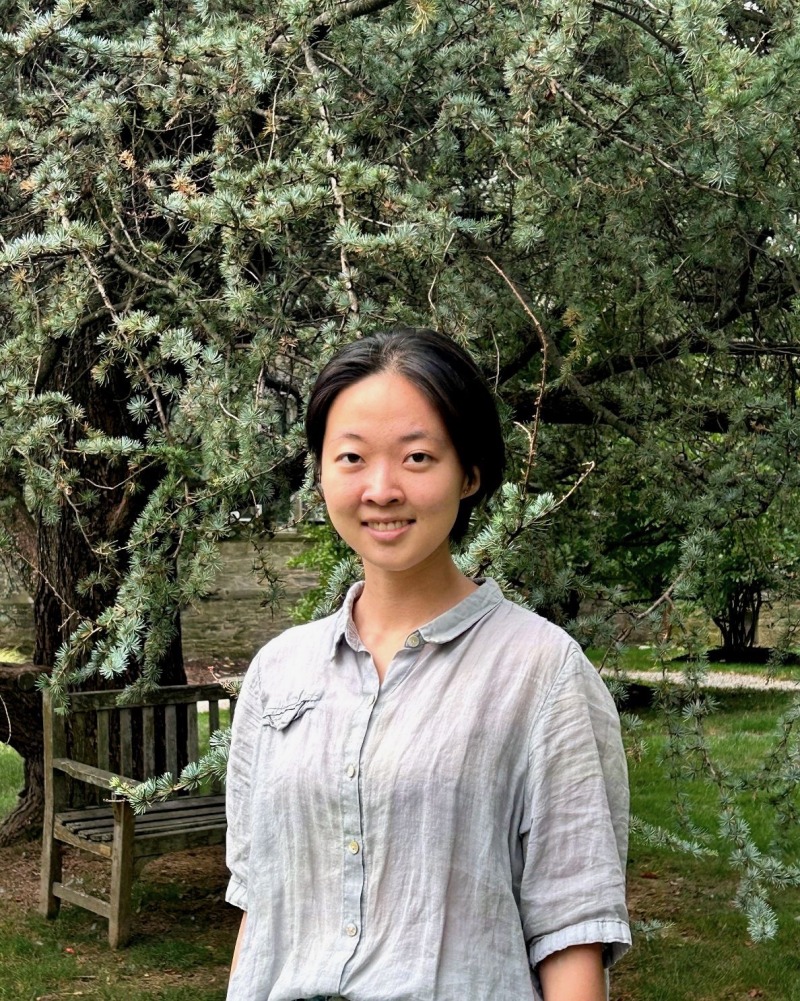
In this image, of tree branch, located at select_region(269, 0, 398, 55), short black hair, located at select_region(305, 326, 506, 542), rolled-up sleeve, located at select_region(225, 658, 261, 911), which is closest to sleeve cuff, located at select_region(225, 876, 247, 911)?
rolled-up sleeve, located at select_region(225, 658, 261, 911)

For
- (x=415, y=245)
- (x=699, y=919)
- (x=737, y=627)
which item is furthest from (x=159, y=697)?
(x=737, y=627)

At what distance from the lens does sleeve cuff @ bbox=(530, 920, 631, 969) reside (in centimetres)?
151

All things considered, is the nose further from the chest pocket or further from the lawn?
the lawn

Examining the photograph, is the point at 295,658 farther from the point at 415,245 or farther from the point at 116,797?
the point at 116,797

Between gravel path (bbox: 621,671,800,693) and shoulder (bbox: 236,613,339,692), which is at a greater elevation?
shoulder (bbox: 236,613,339,692)

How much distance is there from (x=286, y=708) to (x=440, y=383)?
49 cm

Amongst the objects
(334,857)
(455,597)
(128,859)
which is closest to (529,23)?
(455,597)

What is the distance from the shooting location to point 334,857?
63.3 inches

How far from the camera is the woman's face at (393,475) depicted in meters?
1.65

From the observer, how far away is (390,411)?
65.7 inches

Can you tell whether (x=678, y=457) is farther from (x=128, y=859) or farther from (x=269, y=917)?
(x=269, y=917)

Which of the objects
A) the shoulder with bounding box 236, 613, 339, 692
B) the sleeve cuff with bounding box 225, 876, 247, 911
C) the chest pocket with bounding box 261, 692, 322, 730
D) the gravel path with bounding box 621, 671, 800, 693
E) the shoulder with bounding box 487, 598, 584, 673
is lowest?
the gravel path with bounding box 621, 671, 800, 693

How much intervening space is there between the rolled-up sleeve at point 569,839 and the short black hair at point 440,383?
34cm

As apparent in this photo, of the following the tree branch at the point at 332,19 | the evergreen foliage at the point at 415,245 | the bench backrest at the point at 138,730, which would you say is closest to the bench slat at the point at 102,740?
the bench backrest at the point at 138,730
